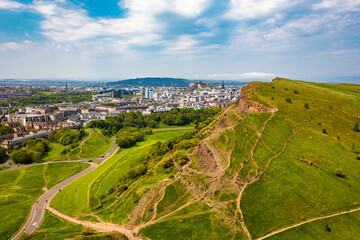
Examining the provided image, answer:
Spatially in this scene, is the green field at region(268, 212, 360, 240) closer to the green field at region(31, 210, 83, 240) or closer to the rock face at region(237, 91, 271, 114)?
the rock face at region(237, 91, 271, 114)

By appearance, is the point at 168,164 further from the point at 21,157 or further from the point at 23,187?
the point at 21,157

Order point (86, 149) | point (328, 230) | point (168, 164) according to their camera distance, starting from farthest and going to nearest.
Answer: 1. point (86, 149)
2. point (168, 164)
3. point (328, 230)

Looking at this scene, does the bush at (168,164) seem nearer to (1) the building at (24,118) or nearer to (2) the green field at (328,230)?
(2) the green field at (328,230)

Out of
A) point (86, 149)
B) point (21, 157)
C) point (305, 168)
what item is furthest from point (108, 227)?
point (86, 149)

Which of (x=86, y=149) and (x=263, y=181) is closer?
(x=263, y=181)

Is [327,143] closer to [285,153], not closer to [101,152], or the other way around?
[285,153]

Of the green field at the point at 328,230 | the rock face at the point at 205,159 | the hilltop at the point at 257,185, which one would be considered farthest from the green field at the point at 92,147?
the green field at the point at 328,230

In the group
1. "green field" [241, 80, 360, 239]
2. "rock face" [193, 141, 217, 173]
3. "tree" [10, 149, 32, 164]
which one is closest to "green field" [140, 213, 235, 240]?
"green field" [241, 80, 360, 239]
